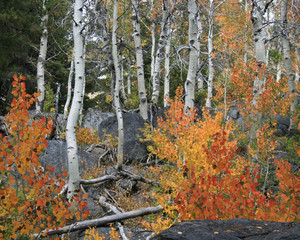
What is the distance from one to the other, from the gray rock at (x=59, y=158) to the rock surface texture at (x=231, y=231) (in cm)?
606

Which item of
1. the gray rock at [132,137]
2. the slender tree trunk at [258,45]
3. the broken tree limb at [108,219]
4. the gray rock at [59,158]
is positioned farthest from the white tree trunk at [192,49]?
the gray rock at [59,158]

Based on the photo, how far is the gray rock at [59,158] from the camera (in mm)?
7635

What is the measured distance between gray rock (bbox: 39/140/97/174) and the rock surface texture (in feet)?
19.9

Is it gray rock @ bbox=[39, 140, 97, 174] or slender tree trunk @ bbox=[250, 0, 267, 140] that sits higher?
slender tree trunk @ bbox=[250, 0, 267, 140]

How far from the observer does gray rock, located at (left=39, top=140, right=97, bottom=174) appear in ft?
25.0

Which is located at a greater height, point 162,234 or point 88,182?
point 162,234

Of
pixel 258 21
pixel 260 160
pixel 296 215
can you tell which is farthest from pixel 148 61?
pixel 296 215

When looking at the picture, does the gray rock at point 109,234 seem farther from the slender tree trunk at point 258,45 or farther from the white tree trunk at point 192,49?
the slender tree trunk at point 258,45

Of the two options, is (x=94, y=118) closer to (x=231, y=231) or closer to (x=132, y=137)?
A: (x=132, y=137)

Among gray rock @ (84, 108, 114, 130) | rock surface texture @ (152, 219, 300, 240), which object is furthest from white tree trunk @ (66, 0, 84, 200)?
gray rock @ (84, 108, 114, 130)

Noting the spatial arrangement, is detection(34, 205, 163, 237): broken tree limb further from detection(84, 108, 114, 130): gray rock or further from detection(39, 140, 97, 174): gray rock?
detection(84, 108, 114, 130): gray rock

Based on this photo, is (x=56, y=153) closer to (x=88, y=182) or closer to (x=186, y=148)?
(x=88, y=182)

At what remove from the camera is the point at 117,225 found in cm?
525

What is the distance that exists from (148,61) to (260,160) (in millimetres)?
14743
